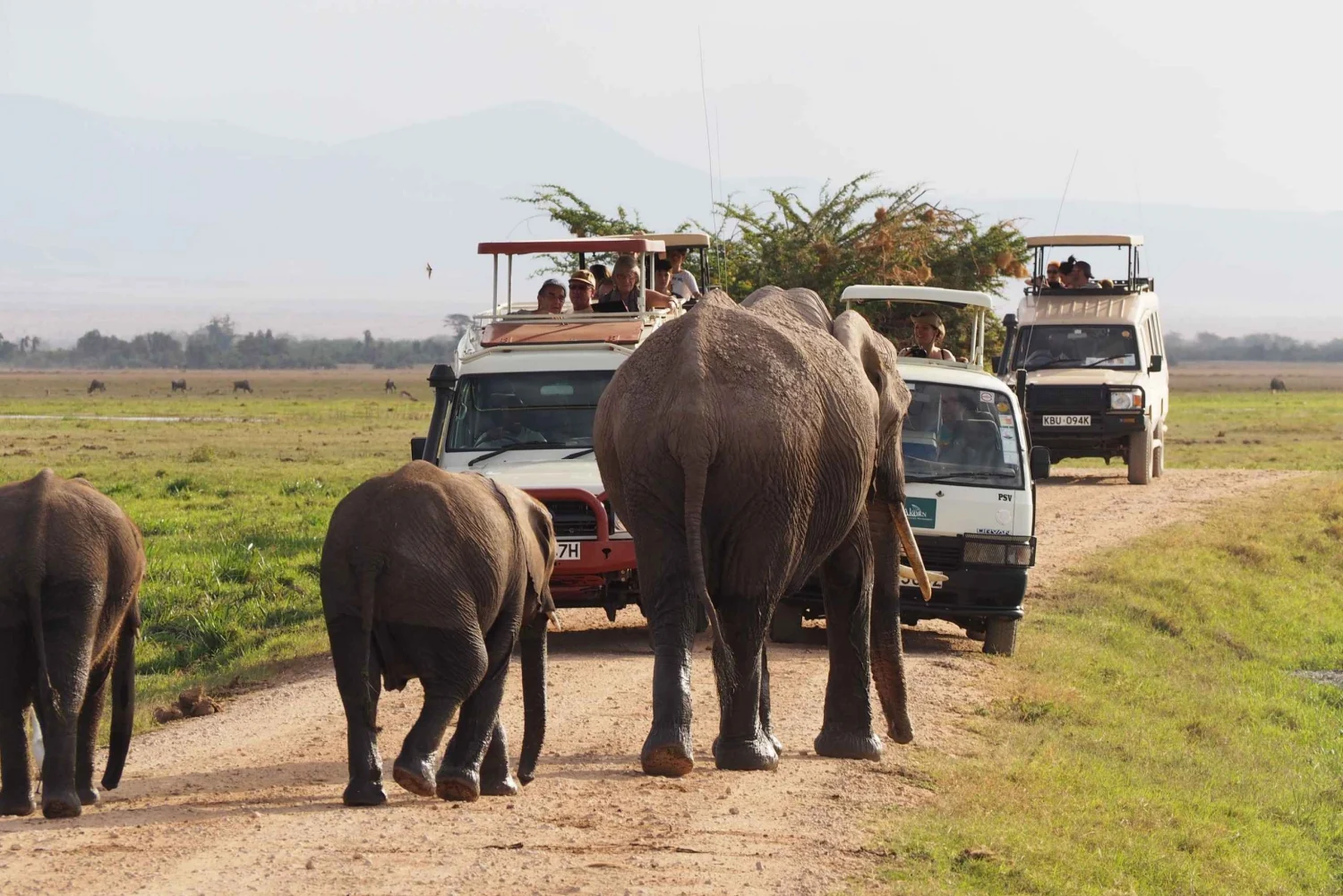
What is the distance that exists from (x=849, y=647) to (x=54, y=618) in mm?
3534

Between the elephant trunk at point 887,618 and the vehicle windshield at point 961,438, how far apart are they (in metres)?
3.56

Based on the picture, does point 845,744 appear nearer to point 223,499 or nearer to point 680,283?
point 680,283

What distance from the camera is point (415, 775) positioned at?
24.0ft

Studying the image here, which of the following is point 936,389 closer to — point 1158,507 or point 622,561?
point 622,561

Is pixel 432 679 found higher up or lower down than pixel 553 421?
lower down

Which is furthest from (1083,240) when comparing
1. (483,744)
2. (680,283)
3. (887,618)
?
(483,744)

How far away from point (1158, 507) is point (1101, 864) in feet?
50.8

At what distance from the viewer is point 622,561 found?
1183 centimetres

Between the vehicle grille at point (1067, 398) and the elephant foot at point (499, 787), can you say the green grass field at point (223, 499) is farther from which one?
the vehicle grille at point (1067, 398)

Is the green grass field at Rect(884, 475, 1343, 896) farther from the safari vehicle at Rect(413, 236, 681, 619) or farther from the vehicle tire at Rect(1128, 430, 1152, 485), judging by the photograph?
the vehicle tire at Rect(1128, 430, 1152, 485)

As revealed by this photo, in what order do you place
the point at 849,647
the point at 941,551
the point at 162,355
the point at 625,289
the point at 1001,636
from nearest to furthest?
the point at 849,647 → the point at 941,551 → the point at 1001,636 → the point at 625,289 → the point at 162,355

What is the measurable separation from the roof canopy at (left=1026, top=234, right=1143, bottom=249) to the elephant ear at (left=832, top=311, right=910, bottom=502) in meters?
17.5

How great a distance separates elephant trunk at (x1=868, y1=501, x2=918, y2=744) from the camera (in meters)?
8.98

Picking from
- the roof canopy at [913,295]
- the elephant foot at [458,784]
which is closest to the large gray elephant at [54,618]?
the elephant foot at [458,784]
